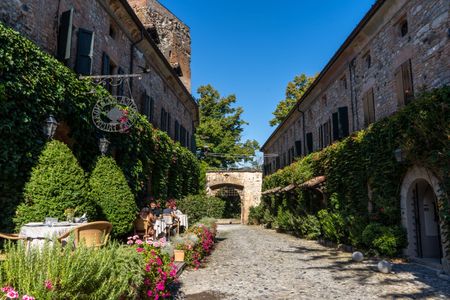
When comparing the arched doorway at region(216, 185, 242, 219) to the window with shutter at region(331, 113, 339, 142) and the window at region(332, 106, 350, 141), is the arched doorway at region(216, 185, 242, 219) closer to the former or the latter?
the window with shutter at region(331, 113, 339, 142)

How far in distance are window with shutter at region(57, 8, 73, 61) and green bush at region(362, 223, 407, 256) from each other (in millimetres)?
8465

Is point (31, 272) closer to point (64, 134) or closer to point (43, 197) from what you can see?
point (43, 197)

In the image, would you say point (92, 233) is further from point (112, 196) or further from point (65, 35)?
point (65, 35)

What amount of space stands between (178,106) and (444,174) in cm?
1412

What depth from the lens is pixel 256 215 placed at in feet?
90.6

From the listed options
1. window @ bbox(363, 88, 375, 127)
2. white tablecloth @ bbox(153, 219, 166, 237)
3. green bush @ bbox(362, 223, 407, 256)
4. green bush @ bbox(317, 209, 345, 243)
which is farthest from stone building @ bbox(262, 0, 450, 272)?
white tablecloth @ bbox(153, 219, 166, 237)

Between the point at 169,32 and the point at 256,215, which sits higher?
the point at 169,32

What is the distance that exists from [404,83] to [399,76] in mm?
318

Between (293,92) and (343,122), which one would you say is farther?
(293,92)

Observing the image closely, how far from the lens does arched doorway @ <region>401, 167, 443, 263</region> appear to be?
9086 millimetres

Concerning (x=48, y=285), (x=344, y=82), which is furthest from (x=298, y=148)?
(x=48, y=285)

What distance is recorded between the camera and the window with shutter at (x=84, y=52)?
8555 mm

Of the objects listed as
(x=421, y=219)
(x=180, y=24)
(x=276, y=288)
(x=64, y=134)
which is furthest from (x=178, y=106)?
(x=276, y=288)

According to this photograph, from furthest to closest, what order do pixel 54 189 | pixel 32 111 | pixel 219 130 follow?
pixel 219 130
pixel 32 111
pixel 54 189
